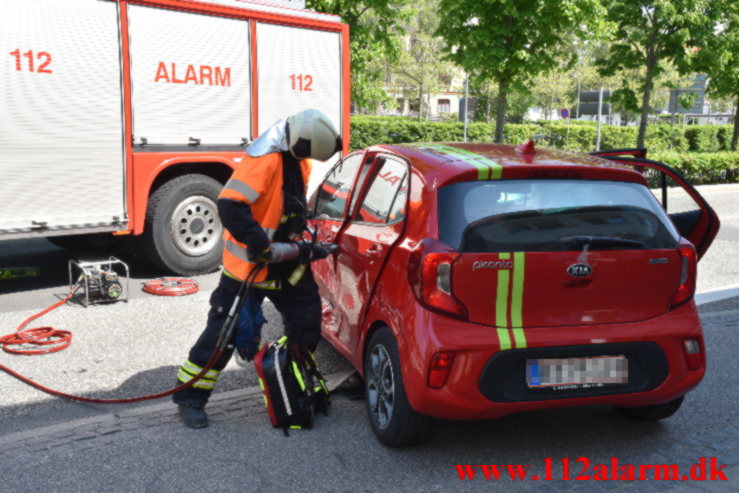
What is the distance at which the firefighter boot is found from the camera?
4027 millimetres

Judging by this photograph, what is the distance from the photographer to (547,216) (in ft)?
11.8

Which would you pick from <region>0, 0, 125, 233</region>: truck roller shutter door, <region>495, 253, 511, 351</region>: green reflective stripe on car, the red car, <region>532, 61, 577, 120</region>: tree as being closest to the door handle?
the red car

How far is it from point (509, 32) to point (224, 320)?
11.7 meters

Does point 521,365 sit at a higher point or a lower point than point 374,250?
lower

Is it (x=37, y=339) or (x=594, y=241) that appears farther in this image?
(x=37, y=339)

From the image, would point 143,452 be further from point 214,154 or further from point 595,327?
point 214,154

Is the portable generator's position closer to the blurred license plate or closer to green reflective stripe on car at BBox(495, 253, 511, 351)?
green reflective stripe on car at BBox(495, 253, 511, 351)

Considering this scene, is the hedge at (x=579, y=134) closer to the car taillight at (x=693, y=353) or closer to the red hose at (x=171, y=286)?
the red hose at (x=171, y=286)

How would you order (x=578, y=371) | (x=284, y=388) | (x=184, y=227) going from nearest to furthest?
1. (x=578, y=371)
2. (x=284, y=388)
3. (x=184, y=227)

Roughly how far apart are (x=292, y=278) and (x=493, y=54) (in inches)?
440

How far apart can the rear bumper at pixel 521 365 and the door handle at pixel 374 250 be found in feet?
2.06

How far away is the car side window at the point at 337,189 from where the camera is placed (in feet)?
15.8

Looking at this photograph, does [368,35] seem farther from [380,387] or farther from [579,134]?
[579,134]

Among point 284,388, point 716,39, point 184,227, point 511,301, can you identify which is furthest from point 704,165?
point 284,388
